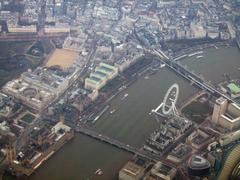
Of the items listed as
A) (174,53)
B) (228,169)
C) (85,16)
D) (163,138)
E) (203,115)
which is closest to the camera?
(228,169)

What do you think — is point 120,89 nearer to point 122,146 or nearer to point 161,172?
point 122,146

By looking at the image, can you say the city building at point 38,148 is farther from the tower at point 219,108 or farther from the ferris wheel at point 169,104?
the tower at point 219,108

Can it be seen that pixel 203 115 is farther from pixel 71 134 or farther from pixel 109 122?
pixel 71 134

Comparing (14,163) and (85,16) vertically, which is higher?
(85,16)

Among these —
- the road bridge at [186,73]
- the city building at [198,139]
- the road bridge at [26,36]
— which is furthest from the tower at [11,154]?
the road bridge at [26,36]

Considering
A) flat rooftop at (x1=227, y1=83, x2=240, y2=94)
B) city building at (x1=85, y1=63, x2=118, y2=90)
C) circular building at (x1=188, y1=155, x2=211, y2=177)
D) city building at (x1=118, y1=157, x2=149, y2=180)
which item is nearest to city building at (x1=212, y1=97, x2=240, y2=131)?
flat rooftop at (x1=227, y1=83, x2=240, y2=94)

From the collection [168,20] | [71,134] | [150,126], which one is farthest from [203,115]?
[168,20]
